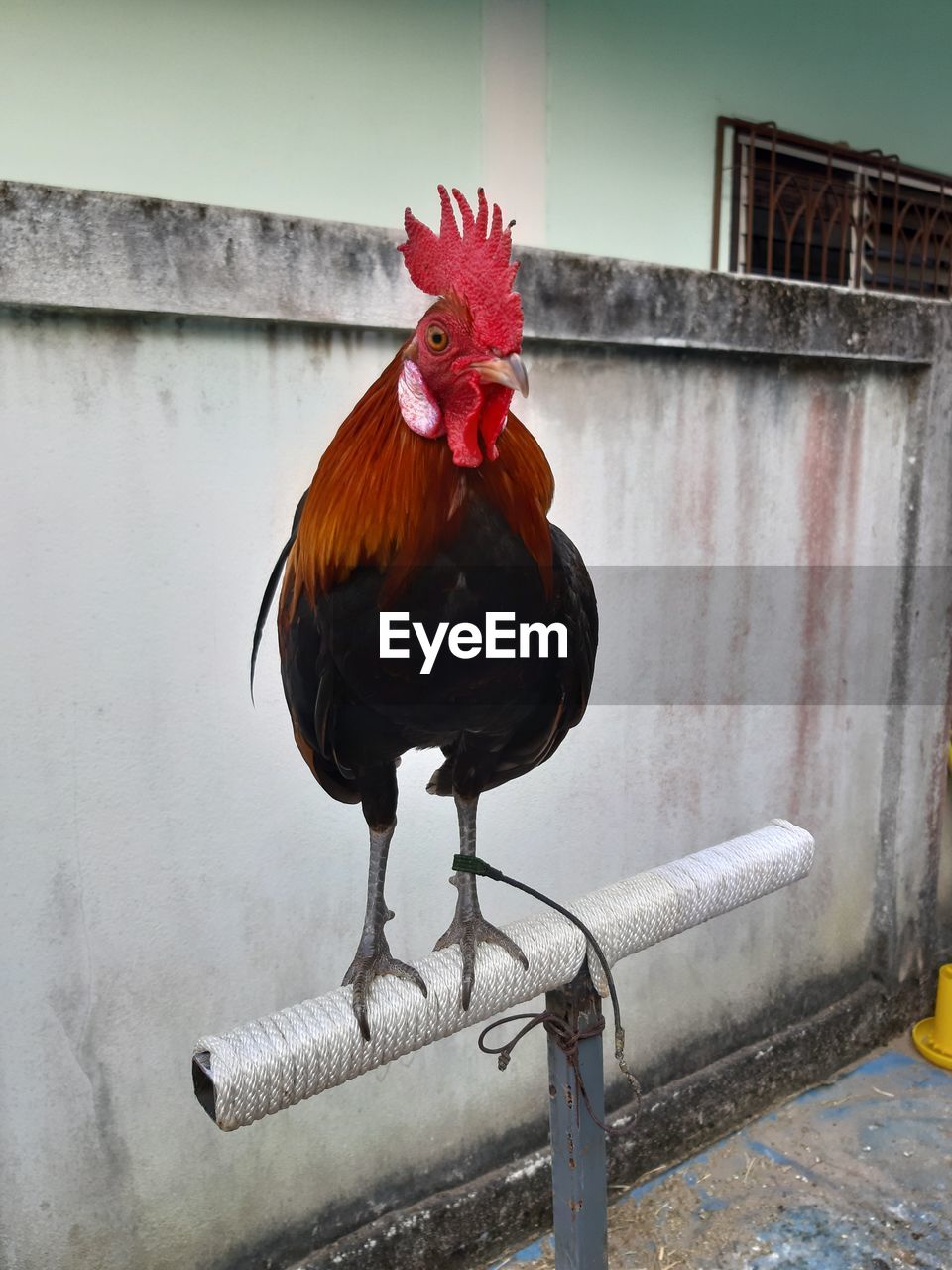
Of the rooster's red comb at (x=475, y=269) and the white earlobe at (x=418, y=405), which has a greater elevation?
the rooster's red comb at (x=475, y=269)

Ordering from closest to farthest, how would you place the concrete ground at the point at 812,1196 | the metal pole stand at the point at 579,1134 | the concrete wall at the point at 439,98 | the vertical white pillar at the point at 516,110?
the metal pole stand at the point at 579,1134
the concrete wall at the point at 439,98
the concrete ground at the point at 812,1196
the vertical white pillar at the point at 516,110

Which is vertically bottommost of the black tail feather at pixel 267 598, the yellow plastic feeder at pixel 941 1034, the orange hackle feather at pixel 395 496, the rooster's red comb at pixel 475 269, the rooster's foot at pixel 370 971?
the yellow plastic feeder at pixel 941 1034

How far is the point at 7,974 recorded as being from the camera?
1777 millimetres

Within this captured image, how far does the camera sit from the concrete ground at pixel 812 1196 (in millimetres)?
2492

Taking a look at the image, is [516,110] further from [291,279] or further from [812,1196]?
[812,1196]

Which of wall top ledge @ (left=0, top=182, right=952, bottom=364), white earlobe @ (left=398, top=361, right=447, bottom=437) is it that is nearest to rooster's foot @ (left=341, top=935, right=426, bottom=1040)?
white earlobe @ (left=398, top=361, right=447, bottom=437)

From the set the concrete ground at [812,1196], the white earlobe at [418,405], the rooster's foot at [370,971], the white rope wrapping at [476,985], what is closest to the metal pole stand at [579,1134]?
the white rope wrapping at [476,985]

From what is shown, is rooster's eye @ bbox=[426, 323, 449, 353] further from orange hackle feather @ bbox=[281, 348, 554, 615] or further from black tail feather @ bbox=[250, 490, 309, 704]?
black tail feather @ bbox=[250, 490, 309, 704]

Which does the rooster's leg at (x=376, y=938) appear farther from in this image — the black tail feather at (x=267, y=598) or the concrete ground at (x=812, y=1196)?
the concrete ground at (x=812, y=1196)

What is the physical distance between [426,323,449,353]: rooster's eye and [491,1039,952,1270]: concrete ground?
2335 mm

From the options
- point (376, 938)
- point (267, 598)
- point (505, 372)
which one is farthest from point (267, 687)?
point (505, 372)

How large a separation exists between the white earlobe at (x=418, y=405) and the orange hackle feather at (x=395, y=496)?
0.7 inches

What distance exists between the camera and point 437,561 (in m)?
1.39

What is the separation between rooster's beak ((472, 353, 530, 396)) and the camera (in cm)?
124
